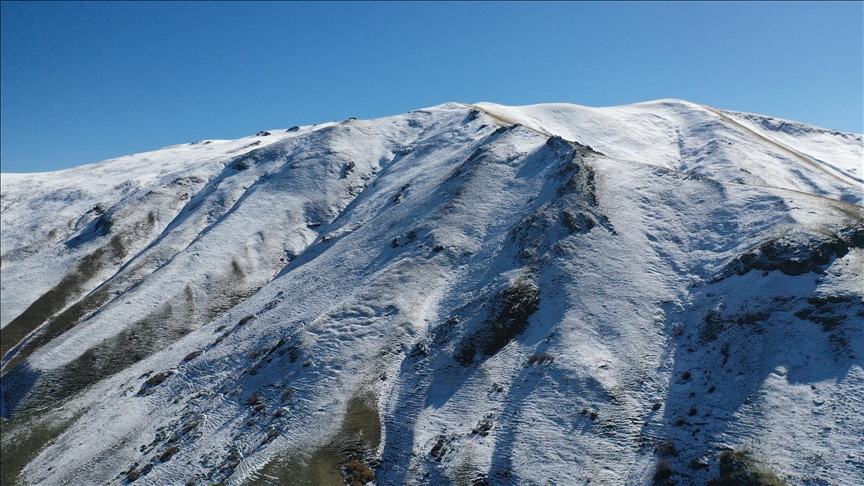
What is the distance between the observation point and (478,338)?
3506 centimetres

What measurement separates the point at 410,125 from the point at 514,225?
62076 mm

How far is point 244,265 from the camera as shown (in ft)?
202

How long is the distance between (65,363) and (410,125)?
72.7 meters

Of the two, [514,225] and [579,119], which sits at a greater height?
[579,119]

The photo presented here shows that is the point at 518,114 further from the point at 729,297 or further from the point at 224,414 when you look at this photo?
the point at 224,414

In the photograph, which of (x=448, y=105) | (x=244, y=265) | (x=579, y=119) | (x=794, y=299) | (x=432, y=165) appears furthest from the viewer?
(x=448, y=105)

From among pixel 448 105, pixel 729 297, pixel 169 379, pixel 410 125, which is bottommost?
pixel 169 379

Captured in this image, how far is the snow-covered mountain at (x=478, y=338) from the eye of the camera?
2559cm

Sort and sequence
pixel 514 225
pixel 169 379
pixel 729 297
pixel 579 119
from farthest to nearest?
pixel 579 119 < pixel 514 225 < pixel 169 379 < pixel 729 297

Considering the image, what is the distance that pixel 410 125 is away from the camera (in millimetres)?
103000

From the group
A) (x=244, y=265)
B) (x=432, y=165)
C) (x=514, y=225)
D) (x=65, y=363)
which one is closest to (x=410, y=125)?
(x=432, y=165)

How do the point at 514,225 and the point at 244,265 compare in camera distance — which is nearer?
the point at 514,225

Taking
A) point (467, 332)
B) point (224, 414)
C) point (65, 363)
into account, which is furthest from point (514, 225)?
point (65, 363)

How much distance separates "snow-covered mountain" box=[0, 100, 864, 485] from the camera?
25594mm
